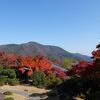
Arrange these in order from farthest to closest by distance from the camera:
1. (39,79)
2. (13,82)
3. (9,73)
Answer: (9,73) < (39,79) < (13,82)

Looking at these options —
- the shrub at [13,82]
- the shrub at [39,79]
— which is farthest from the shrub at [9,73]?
the shrub at [39,79]

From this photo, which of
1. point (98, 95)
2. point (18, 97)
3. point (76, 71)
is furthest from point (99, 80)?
point (18, 97)

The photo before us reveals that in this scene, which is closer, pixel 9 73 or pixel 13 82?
pixel 13 82

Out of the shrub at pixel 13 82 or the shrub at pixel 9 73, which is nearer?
the shrub at pixel 13 82

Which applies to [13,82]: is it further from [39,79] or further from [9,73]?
[39,79]

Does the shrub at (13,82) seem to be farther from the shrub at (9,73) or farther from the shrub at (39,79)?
the shrub at (39,79)

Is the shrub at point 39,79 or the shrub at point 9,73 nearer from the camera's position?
the shrub at point 39,79

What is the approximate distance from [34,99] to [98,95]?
38.2 ft

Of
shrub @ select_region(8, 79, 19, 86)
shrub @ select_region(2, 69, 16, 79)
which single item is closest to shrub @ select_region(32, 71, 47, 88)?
shrub @ select_region(8, 79, 19, 86)

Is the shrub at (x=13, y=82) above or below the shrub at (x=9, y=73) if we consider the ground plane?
below

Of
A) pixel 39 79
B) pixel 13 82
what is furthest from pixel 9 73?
pixel 39 79

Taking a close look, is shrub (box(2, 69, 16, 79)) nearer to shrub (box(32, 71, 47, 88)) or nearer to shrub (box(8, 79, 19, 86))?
shrub (box(8, 79, 19, 86))

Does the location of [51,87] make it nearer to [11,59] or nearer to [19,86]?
[19,86]

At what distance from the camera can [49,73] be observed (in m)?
45.2
